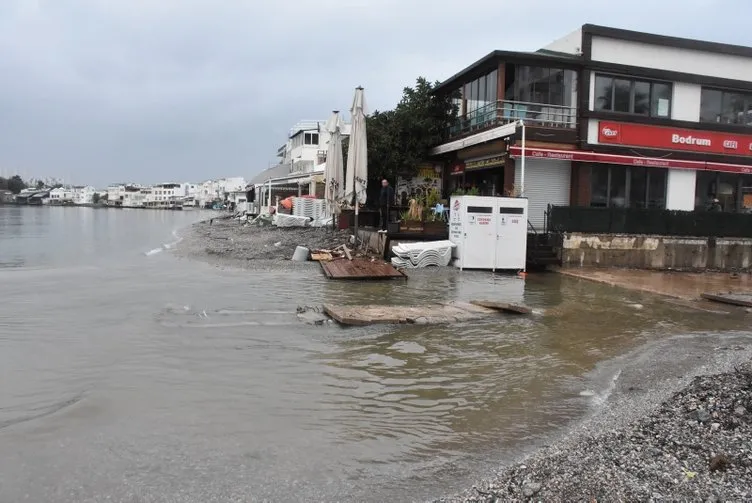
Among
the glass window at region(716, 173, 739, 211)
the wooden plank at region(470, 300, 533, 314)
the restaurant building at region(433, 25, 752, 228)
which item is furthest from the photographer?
the glass window at region(716, 173, 739, 211)

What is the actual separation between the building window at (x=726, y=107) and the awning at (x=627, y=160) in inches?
82.3

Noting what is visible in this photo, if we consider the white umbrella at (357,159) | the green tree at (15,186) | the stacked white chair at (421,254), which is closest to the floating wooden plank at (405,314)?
the stacked white chair at (421,254)

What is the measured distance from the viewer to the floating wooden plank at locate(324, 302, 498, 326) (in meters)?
8.53

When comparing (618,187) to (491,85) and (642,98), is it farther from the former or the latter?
(491,85)

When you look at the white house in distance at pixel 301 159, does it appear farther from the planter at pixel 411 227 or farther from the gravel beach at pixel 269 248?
the planter at pixel 411 227

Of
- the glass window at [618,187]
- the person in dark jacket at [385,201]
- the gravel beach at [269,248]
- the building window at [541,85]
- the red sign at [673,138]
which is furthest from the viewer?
the glass window at [618,187]

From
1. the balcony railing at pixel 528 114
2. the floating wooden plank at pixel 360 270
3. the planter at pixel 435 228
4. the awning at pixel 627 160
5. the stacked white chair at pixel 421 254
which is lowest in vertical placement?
the floating wooden plank at pixel 360 270

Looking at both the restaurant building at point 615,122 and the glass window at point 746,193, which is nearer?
the restaurant building at point 615,122

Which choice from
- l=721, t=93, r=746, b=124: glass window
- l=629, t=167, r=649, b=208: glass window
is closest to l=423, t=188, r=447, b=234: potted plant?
l=629, t=167, r=649, b=208: glass window

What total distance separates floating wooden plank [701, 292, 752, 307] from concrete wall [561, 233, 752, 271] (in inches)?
208

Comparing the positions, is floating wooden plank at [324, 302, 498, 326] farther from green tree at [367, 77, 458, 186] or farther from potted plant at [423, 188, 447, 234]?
green tree at [367, 77, 458, 186]

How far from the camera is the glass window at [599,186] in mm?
22172

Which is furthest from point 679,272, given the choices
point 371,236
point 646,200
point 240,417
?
point 240,417

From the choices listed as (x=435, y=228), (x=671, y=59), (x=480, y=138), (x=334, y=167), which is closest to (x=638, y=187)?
(x=671, y=59)
